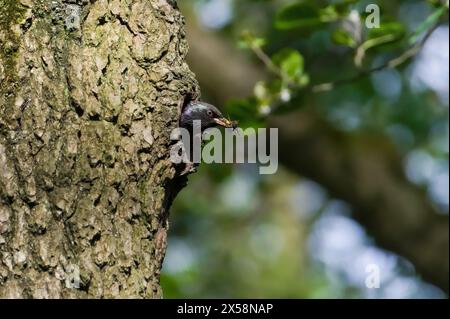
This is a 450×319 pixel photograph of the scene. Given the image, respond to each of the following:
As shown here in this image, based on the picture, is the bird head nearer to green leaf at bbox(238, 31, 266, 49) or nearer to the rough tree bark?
the rough tree bark

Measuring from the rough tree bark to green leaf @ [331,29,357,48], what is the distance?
1.15m

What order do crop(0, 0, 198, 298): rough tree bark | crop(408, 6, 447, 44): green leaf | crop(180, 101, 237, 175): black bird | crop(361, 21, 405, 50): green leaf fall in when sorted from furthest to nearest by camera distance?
crop(361, 21, 405, 50): green leaf, crop(408, 6, 447, 44): green leaf, crop(180, 101, 237, 175): black bird, crop(0, 0, 198, 298): rough tree bark

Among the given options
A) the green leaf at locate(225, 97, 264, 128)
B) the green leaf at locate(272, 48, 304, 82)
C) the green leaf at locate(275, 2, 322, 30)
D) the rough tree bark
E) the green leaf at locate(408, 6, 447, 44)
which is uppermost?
the green leaf at locate(275, 2, 322, 30)

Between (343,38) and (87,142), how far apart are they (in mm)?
1539

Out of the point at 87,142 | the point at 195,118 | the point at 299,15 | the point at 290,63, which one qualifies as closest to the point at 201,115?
the point at 195,118

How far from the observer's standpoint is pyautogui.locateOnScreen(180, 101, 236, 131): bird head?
88.0 inches

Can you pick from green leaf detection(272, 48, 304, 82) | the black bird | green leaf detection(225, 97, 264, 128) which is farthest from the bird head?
green leaf detection(272, 48, 304, 82)

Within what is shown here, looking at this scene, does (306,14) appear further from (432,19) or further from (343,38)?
(432,19)

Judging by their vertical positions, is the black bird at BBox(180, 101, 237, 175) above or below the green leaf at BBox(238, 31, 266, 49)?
below

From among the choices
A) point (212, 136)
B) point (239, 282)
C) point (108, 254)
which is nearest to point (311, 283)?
point (239, 282)

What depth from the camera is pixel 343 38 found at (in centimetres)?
331

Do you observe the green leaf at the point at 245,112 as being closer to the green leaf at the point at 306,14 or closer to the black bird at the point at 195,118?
the green leaf at the point at 306,14

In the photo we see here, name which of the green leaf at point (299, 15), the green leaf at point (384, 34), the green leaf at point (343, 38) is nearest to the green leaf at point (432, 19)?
the green leaf at point (384, 34)

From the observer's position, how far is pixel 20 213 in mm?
1956
